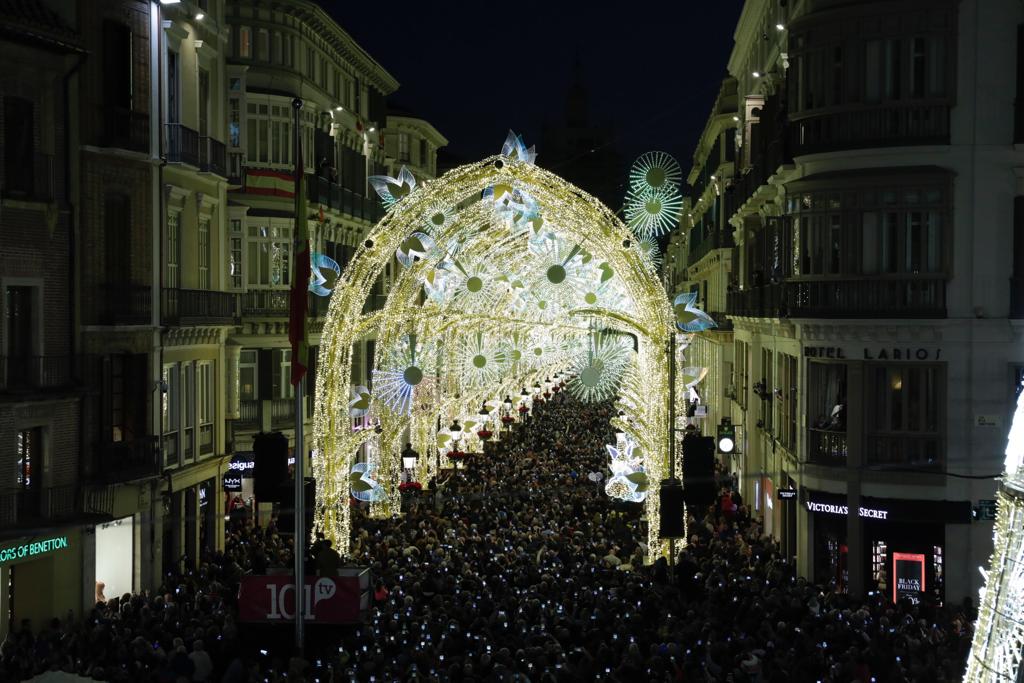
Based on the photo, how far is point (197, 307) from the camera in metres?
29.7

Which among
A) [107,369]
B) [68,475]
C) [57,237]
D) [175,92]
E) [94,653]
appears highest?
[175,92]

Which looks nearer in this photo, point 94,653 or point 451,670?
point 451,670

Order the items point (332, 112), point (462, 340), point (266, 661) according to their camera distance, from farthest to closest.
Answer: point (462, 340) → point (332, 112) → point (266, 661)

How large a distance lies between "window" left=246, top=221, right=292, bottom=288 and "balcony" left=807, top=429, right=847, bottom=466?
62.4ft

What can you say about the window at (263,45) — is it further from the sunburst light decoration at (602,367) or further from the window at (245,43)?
the sunburst light decoration at (602,367)

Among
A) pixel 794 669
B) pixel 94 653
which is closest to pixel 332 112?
pixel 94 653

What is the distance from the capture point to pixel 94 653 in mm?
19656

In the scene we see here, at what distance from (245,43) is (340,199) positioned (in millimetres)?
7651

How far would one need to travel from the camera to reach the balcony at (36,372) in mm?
23253

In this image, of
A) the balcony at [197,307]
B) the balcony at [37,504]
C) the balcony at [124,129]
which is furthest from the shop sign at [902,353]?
the balcony at [37,504]

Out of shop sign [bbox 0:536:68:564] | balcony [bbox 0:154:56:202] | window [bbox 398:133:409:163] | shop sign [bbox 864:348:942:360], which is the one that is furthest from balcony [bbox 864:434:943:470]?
window [bbox 398:133:409:163]

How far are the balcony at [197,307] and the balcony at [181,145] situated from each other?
269 centimetres

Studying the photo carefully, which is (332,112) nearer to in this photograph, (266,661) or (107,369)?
(107,369)

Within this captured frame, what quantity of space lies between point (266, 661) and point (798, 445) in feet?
45.7
